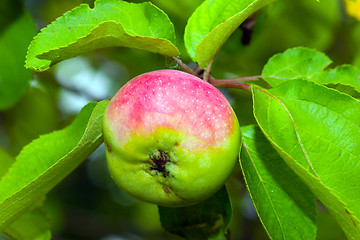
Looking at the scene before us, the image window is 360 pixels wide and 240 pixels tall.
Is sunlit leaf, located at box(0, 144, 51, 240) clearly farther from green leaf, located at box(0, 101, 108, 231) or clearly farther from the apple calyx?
the apple calyx

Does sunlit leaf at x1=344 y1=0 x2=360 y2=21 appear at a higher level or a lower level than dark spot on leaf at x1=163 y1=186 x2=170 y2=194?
higher

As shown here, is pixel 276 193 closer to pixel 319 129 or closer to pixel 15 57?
pixel 319 129

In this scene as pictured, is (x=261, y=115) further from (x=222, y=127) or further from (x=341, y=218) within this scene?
(x=341, y=218)

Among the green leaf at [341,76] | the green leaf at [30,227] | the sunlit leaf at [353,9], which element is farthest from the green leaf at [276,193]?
the sunlit leaf at [353,9]

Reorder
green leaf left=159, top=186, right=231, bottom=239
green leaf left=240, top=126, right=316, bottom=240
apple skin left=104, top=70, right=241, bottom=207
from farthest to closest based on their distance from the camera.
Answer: green leaf left=159, top=186, right=231, bottom=239
green leaf left=240, top=126, right=316, bottom=240
apple skin left=104, top=70, right=241, bottom=207

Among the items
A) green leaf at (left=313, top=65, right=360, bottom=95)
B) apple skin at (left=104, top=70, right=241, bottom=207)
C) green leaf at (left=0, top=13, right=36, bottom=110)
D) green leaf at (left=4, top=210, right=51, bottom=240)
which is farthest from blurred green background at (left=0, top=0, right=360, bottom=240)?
green leaf at (left=4, top=210, right=51, bottom=240)

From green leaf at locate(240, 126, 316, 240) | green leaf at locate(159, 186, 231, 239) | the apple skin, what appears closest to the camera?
the apple skin

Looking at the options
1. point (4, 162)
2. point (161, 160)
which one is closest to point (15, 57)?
point (4, 162)
